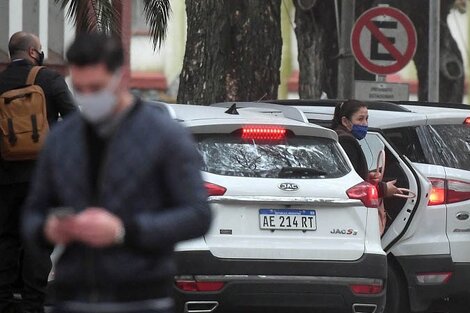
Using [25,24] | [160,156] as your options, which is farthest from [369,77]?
[160,156]

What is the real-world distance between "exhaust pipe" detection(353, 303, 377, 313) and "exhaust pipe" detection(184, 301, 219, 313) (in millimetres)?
857

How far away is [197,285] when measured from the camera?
329 inches

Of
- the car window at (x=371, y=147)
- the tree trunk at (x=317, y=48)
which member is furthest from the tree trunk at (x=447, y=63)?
the car window at (x=371, y=147)

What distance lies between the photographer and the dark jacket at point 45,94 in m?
8.54

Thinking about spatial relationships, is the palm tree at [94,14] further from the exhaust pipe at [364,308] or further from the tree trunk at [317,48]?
the tree trunk at [317,48]

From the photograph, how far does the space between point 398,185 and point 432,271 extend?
65 cm

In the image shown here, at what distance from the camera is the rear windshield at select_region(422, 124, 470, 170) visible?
10.4 metres

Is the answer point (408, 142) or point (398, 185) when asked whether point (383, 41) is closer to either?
point (408, 142)

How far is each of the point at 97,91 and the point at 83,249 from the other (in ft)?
1.68

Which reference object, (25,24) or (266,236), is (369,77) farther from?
(266,236)

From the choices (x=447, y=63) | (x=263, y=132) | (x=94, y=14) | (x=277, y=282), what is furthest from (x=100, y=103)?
(x=447, y=63)

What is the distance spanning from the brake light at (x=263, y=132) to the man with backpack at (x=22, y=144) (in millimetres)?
1049

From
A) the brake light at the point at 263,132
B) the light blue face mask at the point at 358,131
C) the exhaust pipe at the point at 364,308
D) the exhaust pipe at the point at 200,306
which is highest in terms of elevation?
the brake light at the point at 263,132

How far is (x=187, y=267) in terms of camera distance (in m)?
8.35
